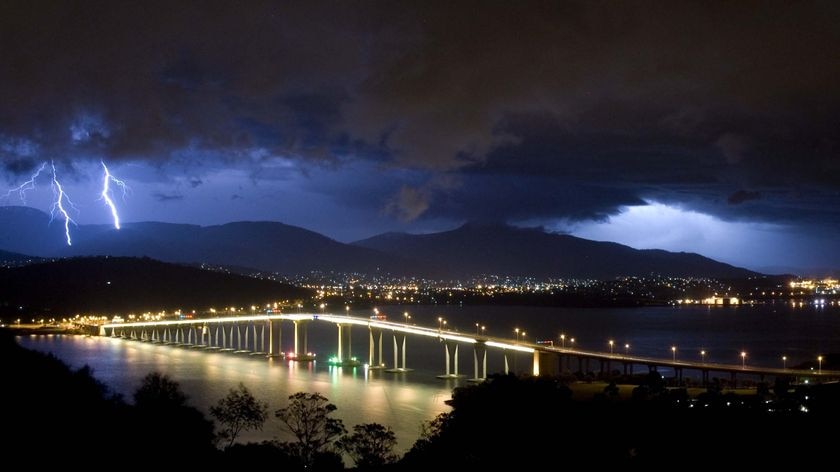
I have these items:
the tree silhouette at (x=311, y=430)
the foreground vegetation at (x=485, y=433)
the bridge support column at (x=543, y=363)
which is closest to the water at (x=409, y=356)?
the tree silhouette at (x=311, y=430)

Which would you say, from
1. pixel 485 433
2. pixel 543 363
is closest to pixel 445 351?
pixel 543 363

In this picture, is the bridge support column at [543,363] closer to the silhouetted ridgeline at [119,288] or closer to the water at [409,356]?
the water at [409,356]

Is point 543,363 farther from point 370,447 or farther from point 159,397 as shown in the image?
point 159,397

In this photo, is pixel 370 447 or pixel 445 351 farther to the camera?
pixel 445 351

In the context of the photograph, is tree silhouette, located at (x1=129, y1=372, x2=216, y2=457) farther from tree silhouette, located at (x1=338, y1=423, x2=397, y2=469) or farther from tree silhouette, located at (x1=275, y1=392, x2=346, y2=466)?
tree silhouette, located at (x1=338, y1=423, x2=397, y2=469)

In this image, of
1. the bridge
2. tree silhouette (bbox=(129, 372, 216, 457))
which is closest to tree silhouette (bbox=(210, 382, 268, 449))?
tree silhouette (bbox=(129, 372, 216, 457))

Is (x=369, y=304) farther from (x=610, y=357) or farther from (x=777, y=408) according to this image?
(x=777, y=408)

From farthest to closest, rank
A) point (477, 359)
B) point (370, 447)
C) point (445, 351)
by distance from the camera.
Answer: point (445, 351) → point (477, 359) → point (370, 447)
